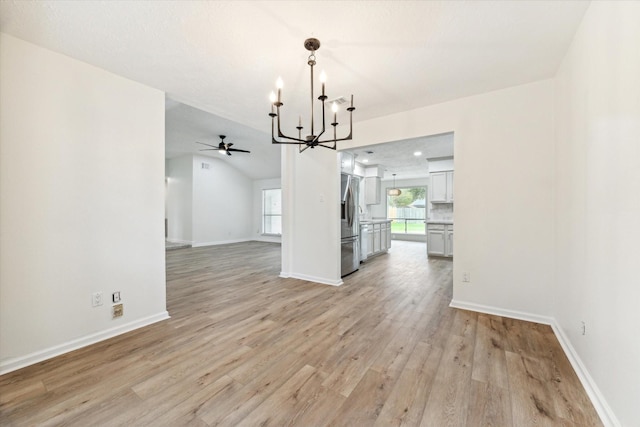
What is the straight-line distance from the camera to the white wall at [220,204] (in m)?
8.17

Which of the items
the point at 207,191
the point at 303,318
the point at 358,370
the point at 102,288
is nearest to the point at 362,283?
the point at 303,318

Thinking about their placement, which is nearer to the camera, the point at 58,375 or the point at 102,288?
the point at 58,375

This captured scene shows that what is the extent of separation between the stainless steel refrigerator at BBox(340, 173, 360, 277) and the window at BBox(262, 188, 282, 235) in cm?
515

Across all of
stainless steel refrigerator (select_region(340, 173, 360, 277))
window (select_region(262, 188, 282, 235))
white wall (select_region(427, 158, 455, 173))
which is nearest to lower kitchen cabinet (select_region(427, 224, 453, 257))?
white wall (select_region(427, 158, 455, 173))

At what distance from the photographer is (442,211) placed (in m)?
7.02

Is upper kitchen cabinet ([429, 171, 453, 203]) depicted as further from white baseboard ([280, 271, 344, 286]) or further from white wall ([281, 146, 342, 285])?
white baseboard ([280, 271, 344, 286])

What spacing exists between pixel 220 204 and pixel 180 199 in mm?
1245

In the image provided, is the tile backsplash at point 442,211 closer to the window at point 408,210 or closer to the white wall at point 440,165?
the white wall at point 440,165

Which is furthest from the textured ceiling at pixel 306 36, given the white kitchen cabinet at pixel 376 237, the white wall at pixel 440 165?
the white wall at pixel 440 165

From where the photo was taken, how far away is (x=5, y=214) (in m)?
1.90

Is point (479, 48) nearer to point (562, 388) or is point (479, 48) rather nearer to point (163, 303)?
point (562, 388)

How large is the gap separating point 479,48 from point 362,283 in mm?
3319

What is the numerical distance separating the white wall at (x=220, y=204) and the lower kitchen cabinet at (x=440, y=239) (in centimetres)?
648

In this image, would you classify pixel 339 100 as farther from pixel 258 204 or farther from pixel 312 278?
Result: pixel 258 204
